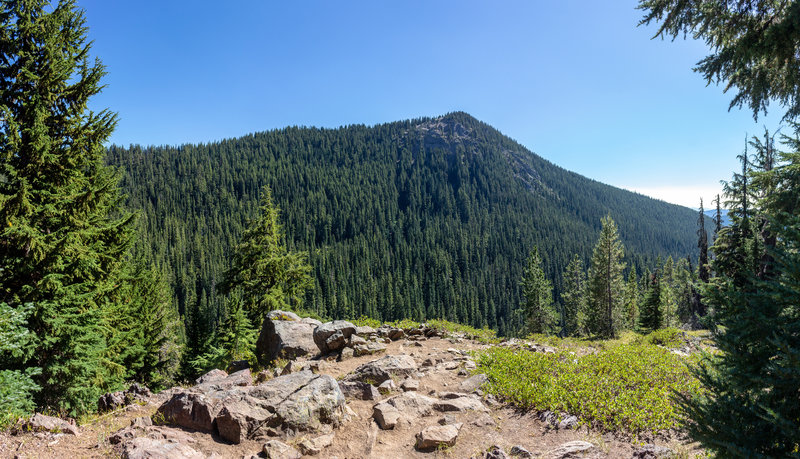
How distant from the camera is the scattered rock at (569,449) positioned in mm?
5832

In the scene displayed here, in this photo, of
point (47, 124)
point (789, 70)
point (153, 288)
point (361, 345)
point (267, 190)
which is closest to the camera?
point (789, 70)

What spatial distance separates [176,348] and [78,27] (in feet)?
87.6

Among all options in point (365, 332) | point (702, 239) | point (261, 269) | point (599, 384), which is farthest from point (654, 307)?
point (261, 269)

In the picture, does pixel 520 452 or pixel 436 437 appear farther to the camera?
pixel 436 437

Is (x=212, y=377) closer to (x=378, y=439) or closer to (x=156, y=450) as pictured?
(x=156, y=450)

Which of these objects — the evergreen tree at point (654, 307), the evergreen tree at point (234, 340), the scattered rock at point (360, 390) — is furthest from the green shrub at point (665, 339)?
the evergreen tree at point (654, 307)

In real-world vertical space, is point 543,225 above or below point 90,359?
above

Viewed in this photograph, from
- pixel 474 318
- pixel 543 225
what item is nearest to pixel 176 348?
pixel 474 318

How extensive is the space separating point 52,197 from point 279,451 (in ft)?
31.1

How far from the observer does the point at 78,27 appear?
34.2 ft

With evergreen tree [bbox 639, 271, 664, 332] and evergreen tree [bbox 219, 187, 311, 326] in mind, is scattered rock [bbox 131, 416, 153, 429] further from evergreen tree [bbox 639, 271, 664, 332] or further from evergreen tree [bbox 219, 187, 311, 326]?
evergreen tree [bbox 639, 271, 664, 332]

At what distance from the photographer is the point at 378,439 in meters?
6.84

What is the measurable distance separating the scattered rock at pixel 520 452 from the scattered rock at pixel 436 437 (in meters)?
1.10

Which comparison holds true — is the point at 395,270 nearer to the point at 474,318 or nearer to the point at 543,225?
the point at 474,318
